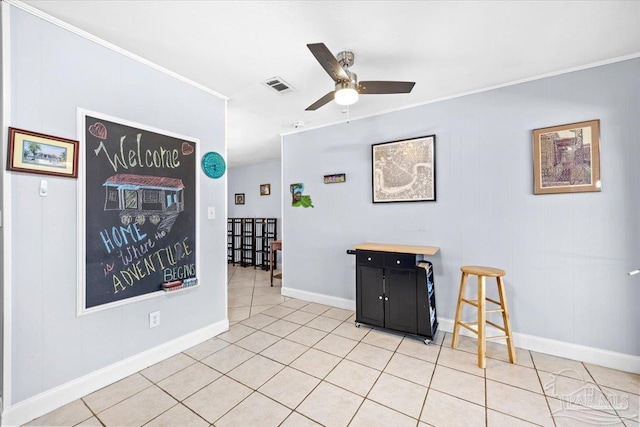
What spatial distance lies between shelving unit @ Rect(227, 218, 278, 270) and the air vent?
12.6 ft

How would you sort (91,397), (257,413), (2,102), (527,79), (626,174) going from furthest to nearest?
(527,79) < (626,174) < (91,397) < (257,413) < (2,102)

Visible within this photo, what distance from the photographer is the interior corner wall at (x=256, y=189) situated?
6.31 m

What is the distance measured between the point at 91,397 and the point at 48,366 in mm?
352

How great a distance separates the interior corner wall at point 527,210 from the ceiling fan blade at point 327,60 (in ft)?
3.88

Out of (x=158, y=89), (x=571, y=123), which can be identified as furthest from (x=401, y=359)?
(x=158, y=89)

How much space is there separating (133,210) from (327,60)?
1829mm

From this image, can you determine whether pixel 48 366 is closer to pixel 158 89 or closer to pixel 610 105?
pixel 158 89

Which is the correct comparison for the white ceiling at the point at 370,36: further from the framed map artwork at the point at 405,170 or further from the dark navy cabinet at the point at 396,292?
the dark navy cabinet at the point at 396,292

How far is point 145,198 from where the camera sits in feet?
7.17

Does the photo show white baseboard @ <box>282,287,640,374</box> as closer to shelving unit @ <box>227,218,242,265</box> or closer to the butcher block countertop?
the butcher block countertop

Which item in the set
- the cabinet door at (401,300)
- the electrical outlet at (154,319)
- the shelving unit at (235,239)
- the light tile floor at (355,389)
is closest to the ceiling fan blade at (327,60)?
the cabinet door at (401,300)

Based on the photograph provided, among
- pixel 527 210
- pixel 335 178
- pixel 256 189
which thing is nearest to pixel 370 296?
pixel 335 178

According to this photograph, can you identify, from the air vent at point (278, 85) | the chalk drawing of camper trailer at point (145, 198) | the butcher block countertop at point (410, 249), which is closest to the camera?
the chalk drawing of camper trailer at point (145, 198)

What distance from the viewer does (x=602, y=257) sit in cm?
223
